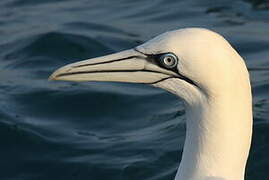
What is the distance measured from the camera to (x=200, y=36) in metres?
7.15

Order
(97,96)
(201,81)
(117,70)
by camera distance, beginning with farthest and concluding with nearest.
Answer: (97,96)
(117,70)
(201,81)

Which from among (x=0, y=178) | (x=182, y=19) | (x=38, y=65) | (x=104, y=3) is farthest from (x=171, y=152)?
(x=104, y=3)

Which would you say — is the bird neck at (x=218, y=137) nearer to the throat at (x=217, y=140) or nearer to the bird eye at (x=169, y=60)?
the throat at (x=217, y=140)

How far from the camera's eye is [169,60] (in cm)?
732

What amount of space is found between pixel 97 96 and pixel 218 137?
5.65 meters

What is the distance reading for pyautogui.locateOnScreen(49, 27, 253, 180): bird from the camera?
716 centimetres

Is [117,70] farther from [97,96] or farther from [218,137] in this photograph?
[97,96]

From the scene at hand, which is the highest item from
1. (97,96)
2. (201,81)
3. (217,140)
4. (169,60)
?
(169,60)

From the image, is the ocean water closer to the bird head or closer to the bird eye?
the bird head

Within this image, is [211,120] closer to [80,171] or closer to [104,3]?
[80,171]

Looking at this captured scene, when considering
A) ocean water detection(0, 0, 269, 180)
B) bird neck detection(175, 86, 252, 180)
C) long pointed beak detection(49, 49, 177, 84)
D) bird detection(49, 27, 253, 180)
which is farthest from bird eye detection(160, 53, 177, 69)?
ocean water detection(0, 0, 269, 180)

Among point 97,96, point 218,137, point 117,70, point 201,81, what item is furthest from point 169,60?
point 97,96

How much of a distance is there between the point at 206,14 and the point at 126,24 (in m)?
1.21

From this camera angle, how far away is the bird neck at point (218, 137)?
7.31 m
